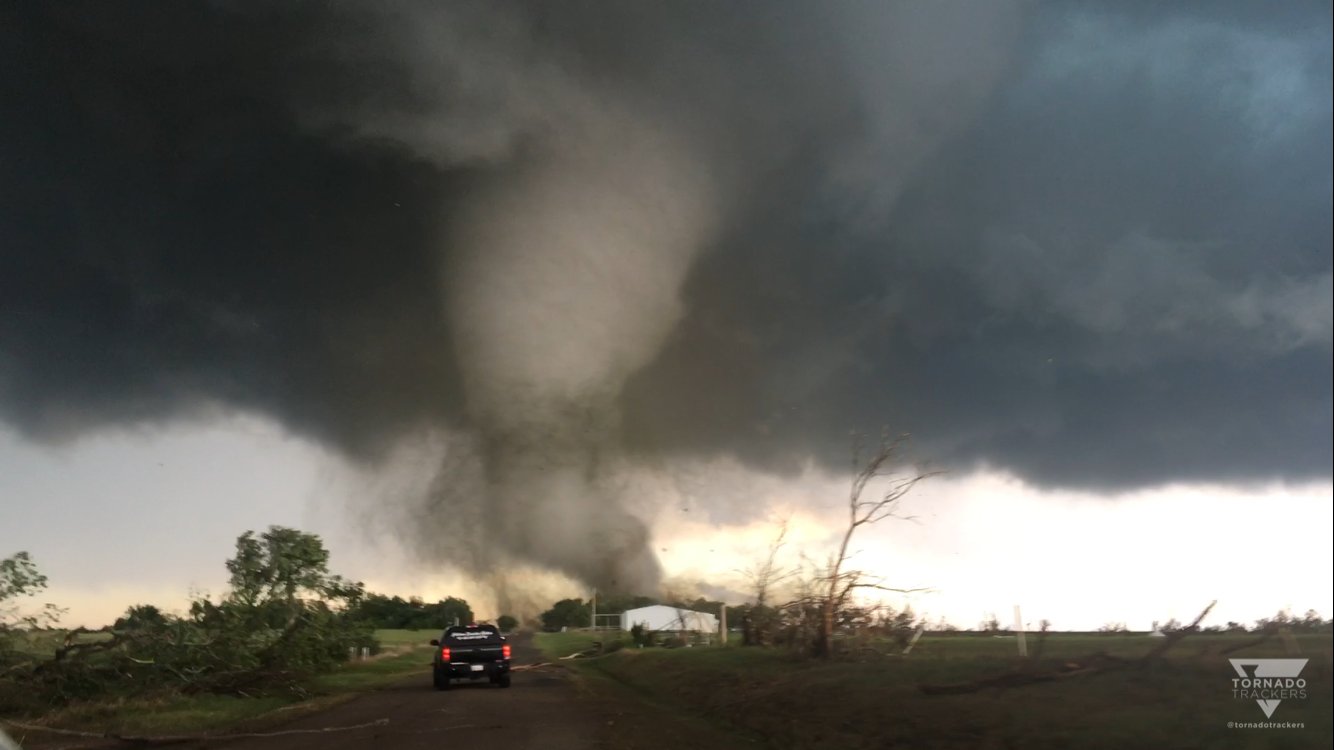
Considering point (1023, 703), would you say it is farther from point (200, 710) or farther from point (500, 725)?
point (200, 710)

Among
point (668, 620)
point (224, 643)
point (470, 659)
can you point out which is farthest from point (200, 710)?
point (668, 620)

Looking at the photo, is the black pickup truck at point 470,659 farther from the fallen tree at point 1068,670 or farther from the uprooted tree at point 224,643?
the fallen tree at point 1068,670

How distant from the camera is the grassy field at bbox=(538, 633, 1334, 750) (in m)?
9.10

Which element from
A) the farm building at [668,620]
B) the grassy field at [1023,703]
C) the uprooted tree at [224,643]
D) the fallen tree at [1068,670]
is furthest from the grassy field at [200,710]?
the farm building at [668,620]

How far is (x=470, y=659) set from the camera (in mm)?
23062

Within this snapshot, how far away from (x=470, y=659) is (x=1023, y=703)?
630 inches

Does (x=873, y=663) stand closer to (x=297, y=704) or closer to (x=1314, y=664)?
(x=1314, y=664)

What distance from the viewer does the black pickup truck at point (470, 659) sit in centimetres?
2294

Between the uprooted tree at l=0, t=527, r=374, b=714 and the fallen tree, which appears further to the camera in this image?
the uprooted tree at l=0, t=527, r=374, b=714

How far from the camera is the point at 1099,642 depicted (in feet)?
47.2

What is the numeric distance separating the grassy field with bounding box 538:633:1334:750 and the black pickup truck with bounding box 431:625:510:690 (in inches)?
286

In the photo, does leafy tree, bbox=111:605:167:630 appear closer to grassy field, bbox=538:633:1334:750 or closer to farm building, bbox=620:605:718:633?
grassy field, bbox=538:633:1334:750

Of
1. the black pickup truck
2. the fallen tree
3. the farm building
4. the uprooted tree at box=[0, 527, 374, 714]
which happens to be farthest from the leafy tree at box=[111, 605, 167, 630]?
the farm building

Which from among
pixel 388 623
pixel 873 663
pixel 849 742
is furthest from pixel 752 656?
pixel 388 623
